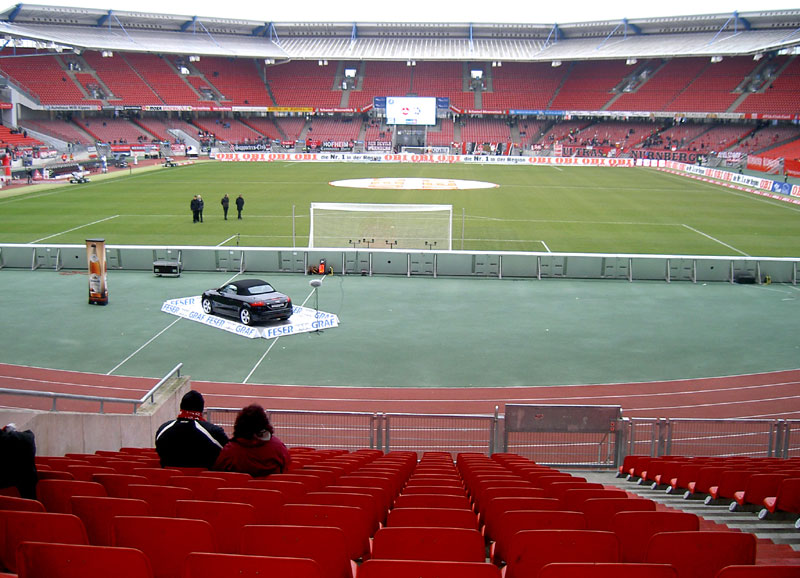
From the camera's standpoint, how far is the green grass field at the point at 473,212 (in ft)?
121

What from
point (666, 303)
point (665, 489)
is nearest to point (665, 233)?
point (666, 303)

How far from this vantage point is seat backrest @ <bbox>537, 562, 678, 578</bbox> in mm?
3596

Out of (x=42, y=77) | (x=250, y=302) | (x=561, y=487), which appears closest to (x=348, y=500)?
(x=561, y=487)

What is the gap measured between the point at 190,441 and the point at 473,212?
39743 millimetres

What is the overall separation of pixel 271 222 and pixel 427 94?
237 feet

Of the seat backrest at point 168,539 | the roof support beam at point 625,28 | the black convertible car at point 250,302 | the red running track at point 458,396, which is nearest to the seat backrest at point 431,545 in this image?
the seat backrest at point 168,539

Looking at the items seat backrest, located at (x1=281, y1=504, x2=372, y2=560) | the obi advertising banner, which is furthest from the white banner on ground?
the obi advertising banner

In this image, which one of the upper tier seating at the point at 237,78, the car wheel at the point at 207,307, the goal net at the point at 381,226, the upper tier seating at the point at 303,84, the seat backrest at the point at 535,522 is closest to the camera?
the seat backrest at the point at 535,522

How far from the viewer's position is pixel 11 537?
4.27 m

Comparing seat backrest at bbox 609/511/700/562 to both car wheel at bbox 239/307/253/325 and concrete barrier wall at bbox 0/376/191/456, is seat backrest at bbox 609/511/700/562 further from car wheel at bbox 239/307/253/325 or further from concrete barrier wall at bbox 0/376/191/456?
car wheel at bbox 239/307/253/325

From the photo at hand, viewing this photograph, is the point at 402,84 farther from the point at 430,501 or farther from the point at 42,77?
the point at 430,501

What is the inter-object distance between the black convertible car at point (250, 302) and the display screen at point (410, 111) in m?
78.0

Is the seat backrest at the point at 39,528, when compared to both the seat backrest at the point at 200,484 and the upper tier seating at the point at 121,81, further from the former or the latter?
the upper tier seating at the point at 121,81

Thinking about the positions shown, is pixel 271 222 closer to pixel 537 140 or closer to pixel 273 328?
pixel 273 328
